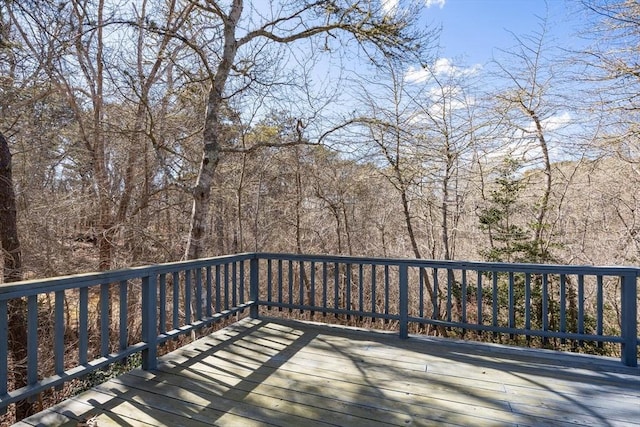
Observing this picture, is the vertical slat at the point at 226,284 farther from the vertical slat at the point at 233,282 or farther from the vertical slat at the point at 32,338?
the vertical slat at the point at 32,338

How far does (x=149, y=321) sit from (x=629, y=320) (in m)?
3.86

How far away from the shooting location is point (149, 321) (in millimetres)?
2875

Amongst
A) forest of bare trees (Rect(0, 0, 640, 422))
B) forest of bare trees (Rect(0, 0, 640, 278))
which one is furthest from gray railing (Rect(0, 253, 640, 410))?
forest of bare trees (Rect(0, 0, 640, 278))

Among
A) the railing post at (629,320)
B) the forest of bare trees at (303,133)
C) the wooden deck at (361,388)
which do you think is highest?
the forest of bare trees at (303,133)

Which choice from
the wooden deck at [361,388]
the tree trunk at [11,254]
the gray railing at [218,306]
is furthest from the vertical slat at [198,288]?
the tree trunk at [11,254]

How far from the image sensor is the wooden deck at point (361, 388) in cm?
218

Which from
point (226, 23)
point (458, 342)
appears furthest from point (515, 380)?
point (226, 23)

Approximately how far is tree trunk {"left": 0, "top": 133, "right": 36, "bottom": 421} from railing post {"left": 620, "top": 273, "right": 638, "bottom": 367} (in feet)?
22.9

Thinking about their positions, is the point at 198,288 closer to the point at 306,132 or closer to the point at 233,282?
the point at 233,282

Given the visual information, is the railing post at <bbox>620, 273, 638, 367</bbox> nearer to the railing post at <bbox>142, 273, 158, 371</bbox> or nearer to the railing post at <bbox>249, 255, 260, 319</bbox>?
the railing post at <bbox>249, 255, 260, 319</bbox>

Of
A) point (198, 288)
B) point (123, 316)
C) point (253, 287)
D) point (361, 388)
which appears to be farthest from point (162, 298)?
point (361, 388)

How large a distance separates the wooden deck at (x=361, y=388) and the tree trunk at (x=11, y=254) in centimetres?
358

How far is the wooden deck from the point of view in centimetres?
218

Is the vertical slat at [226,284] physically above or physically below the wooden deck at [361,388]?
above
